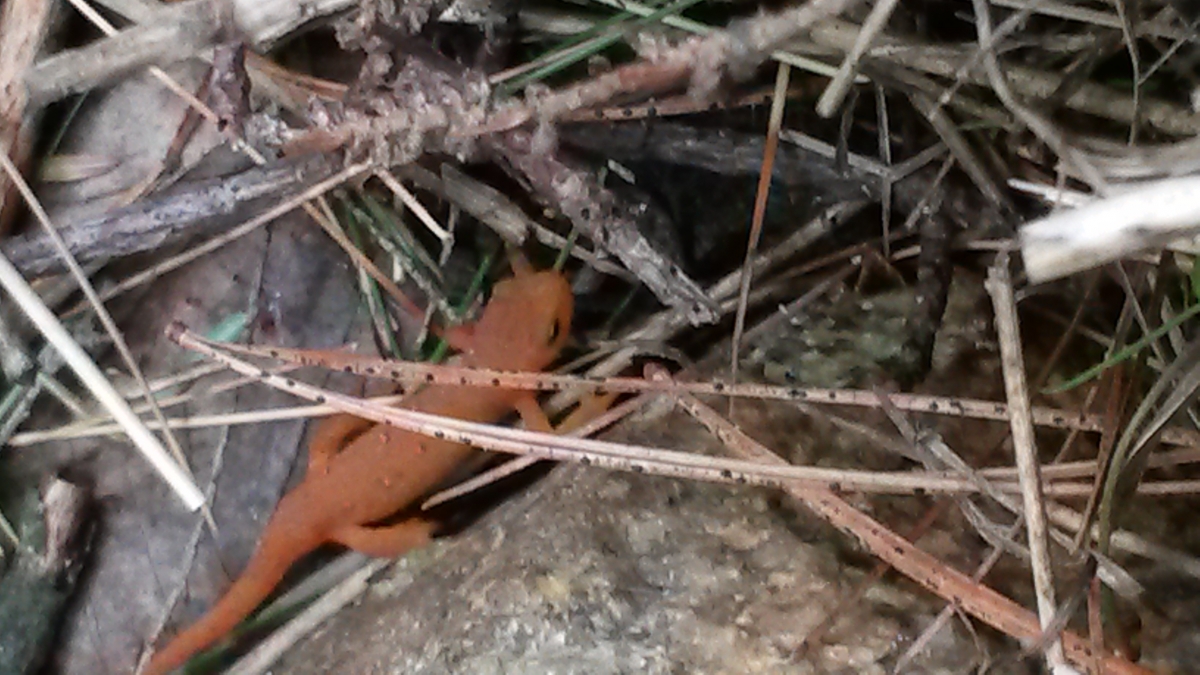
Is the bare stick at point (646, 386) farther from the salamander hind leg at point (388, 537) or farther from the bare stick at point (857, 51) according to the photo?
the bare stick at point (857, 51)

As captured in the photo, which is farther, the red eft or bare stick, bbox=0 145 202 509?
the red eft

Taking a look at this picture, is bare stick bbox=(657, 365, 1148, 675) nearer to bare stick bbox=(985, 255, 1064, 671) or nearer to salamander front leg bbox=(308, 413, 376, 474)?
bare stick bbox=(985, 255, 1064, 671)

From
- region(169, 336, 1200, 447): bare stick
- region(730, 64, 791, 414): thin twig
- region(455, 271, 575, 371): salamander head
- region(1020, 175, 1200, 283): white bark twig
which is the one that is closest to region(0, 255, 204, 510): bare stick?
region(169, 336, 1200, 447): bare stick

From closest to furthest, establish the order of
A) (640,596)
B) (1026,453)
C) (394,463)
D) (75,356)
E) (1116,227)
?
(1116,227), (1026,453), (640,596), (75,356), (394,463)

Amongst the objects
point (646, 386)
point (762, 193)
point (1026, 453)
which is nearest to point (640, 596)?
point (646, 386)

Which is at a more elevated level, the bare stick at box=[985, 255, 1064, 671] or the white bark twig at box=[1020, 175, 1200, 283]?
the white bark twig at box=[1020, 175, 1200, 283]

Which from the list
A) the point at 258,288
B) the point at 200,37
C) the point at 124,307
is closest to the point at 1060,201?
the point at 200,37

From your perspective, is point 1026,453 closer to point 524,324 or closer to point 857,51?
point 857,51
